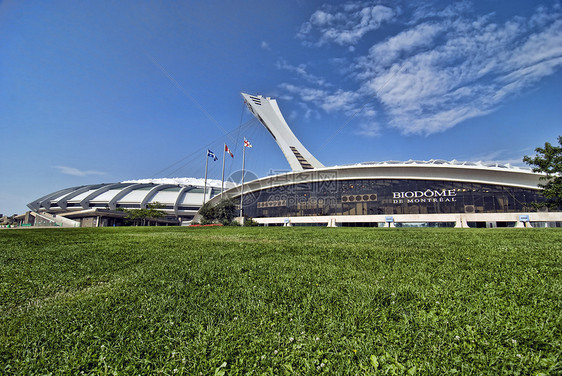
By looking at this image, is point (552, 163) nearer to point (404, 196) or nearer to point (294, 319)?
point (404, 196)

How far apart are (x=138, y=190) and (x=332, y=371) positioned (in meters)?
97.7

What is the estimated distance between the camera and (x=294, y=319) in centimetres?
340

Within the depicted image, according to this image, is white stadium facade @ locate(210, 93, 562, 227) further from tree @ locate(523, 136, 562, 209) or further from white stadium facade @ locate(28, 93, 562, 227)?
tree @ locate(523, 136, 562, 209)

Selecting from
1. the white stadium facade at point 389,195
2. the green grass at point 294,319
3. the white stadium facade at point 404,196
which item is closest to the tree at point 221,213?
the white stadium facade at point 404,196

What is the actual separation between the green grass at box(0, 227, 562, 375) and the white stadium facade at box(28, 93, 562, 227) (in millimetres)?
36073

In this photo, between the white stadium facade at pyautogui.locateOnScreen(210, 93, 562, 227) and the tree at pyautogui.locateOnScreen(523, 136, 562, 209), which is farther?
the white stadium facade at pyautogui.locateOnScreen(210, 93, 562, 227)

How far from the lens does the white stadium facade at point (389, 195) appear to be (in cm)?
3919

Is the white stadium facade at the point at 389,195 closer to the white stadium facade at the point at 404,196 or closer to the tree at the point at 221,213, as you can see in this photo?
the white stadium facade at the point at 404,196

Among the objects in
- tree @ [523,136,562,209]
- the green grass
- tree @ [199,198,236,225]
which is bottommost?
the green grass

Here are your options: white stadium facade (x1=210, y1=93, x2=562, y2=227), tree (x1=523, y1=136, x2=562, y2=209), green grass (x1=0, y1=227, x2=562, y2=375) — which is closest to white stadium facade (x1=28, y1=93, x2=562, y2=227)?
white stadium facade (x1=210, y1=93, x2=562, y2=227)

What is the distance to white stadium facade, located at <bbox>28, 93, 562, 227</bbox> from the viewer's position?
129 feet

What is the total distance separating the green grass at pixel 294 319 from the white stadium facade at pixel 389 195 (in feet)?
118

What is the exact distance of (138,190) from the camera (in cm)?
8781

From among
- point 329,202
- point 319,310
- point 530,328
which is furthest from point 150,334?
point 329,202
